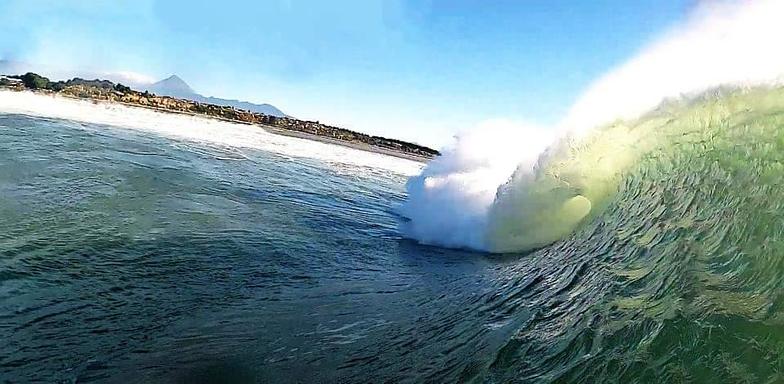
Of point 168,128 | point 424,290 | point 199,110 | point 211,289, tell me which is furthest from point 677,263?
point 199,110

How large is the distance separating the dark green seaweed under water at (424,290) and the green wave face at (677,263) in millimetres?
28

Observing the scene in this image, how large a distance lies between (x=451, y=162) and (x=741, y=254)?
57.2ft

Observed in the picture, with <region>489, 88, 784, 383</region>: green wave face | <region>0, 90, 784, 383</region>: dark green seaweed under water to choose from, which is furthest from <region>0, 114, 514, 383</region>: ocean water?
<region>489, 88, 784, 383</region>: green wave face

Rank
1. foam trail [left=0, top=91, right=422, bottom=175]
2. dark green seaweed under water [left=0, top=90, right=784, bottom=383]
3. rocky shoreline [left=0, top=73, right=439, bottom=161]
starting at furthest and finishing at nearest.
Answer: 1. rocky shoreline [left=0, top=73, right=439, bottom=161]
2. foam trail [left=0, top=91, right=422, bottom=175]
3. dark green seaweed under water [left=0, top=90, right=784, bottom=383]

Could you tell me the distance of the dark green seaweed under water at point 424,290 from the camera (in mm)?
5254

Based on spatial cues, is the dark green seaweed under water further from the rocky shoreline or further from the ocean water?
the rocky shoreline

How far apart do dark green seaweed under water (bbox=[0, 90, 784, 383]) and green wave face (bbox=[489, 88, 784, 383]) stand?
0.03 m

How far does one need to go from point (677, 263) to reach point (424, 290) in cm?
483

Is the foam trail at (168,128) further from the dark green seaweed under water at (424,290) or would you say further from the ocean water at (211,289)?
the dark green seaweed under water at (424,290)

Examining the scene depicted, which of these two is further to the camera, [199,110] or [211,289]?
[199,110]

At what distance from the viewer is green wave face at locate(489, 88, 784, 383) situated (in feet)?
15.2

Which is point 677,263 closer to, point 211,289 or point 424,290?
point 424,290

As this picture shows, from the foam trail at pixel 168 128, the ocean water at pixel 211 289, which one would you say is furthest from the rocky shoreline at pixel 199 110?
the ocean water at pixel 211 289

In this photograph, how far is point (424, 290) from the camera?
34.2 ft
